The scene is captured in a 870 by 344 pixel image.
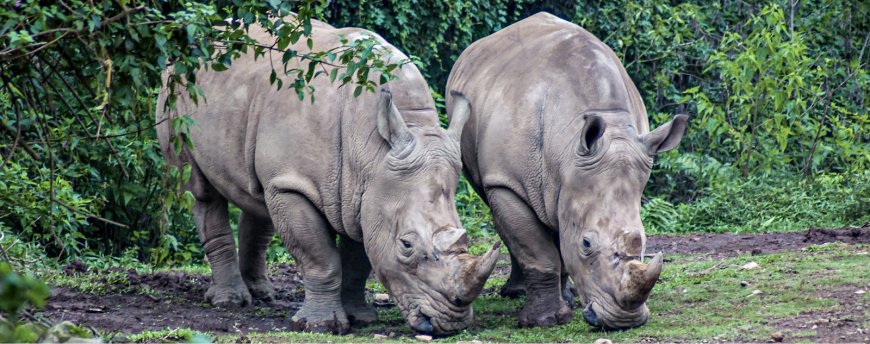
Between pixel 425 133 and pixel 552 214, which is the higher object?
pixel 425 133

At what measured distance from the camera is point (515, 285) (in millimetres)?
8742

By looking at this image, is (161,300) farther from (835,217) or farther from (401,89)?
(835,217)

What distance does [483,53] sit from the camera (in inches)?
339

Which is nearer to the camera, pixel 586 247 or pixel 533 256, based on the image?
pixel 586 247

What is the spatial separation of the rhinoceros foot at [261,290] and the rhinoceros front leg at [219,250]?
0.26m

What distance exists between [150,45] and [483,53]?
3361 mm

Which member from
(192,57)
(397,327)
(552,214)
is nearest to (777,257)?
(552,214)

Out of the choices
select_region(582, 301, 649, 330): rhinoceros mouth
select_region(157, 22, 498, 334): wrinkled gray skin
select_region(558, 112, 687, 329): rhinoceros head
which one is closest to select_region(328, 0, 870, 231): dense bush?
select_region(157, 22, 498, 334): wrinkled gray skin

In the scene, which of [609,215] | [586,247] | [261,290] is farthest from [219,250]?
[609,215]

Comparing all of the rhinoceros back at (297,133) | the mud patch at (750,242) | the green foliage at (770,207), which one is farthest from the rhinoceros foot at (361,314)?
the green foliage at (770,207)

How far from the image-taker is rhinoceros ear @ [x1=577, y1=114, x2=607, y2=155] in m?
6.99

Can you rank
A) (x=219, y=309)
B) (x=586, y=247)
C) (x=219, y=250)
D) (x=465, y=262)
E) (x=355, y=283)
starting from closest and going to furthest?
(x=465, y=262) → (x=586, y=247) → (x=355, y=283) → (x=219, y=309) → (x=219, y=250)

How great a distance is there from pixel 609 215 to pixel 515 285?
2.03 meters

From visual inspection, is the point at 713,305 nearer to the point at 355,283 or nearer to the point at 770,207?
the point at 355,283
